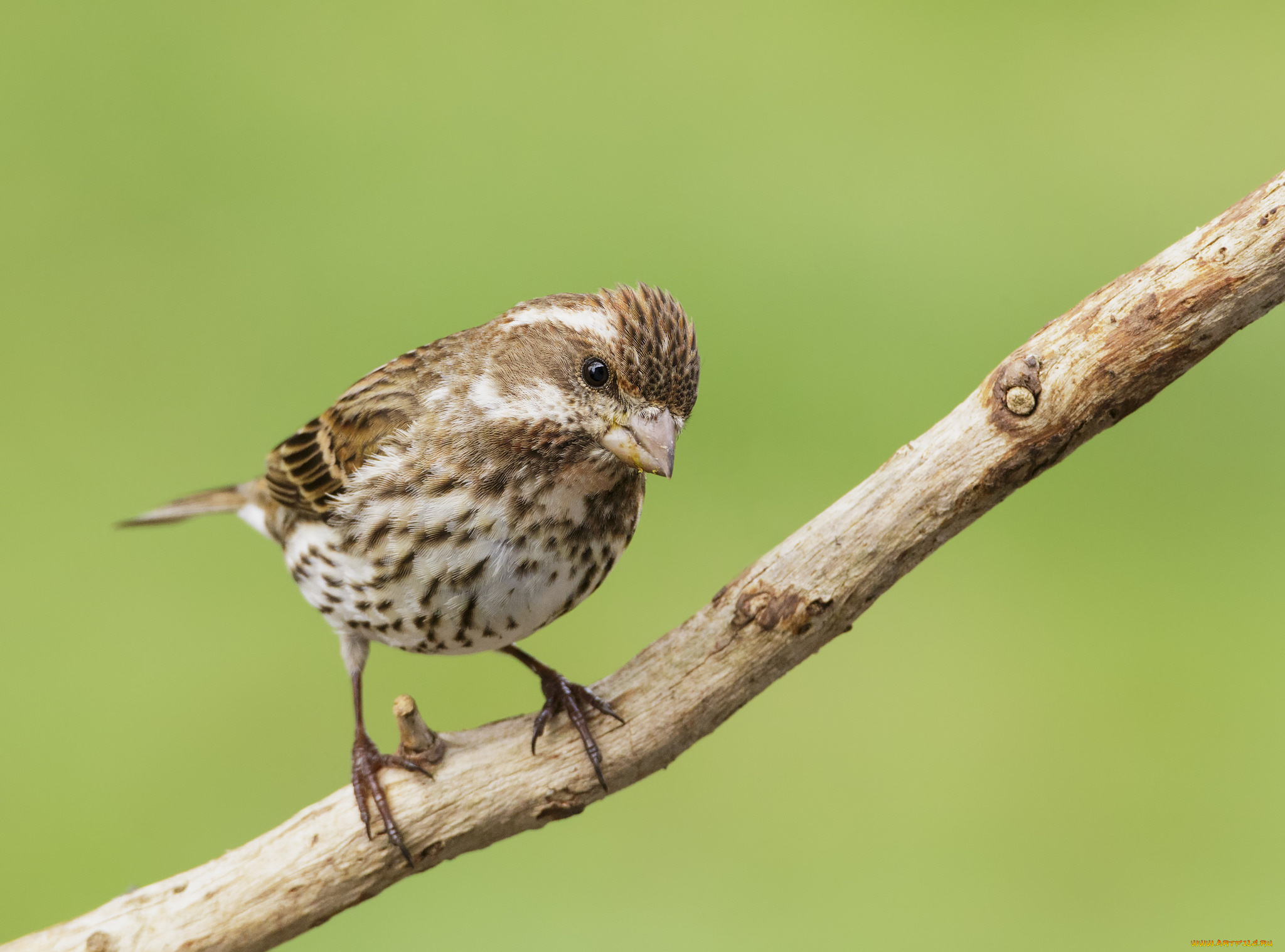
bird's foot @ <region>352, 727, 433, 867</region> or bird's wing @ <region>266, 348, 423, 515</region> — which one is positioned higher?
bird's wing @ <region>266, 348, 423, 515</region>

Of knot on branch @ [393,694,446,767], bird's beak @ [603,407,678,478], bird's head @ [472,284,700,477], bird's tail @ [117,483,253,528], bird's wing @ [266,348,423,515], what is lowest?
knot on branch @ [393,694,446,767]

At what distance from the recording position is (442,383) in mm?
3338

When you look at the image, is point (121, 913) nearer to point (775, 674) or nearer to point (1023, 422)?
point (775, 674)

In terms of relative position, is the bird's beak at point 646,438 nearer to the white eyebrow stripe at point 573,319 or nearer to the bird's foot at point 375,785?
the white eyebrow stripe at point 573,319

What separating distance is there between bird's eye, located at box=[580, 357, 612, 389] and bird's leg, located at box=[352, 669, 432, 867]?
3.66 ft

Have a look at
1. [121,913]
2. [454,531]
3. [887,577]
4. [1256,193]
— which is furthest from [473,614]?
[1256,193]

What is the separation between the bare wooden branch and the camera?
2.63 metres

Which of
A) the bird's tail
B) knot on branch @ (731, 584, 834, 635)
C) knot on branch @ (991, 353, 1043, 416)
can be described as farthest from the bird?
the bird's tail

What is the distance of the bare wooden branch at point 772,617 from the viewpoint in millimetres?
2627

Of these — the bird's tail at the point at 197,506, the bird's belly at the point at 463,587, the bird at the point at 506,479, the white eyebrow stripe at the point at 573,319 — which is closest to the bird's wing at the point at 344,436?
the bird at the point at 506,479

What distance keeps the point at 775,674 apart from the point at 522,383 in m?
0.95

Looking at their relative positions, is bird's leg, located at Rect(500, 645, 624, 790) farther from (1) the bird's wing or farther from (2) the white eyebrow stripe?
(2) the white eyebrow stripe

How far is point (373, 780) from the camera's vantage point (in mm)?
3250

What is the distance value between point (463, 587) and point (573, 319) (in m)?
0.72
